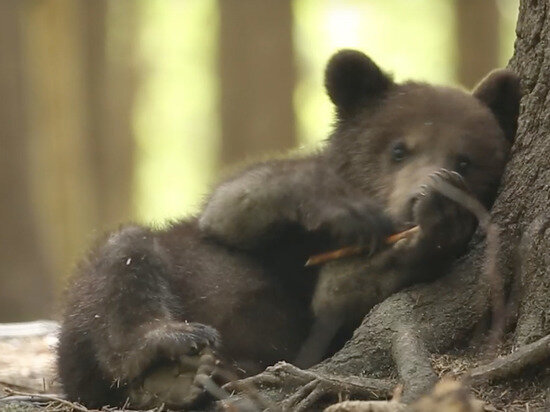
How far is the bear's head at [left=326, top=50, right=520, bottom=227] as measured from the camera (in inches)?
232

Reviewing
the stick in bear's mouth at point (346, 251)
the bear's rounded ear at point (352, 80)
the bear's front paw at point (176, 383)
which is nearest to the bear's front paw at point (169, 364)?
the bear's front paw at point (176, 383)

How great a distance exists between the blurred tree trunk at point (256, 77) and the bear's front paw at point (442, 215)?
43.2ft

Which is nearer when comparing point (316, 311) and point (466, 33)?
point (316, 311)

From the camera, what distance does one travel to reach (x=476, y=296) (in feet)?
17.0

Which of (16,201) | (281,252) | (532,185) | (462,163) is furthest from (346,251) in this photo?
(16,201)

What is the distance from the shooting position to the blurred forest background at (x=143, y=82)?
16.3m

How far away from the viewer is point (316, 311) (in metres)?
5.89

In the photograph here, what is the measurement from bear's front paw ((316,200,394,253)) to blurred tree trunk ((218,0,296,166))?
500 inches

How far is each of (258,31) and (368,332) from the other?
1442 cm

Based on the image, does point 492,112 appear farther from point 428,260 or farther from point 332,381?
point 332,381

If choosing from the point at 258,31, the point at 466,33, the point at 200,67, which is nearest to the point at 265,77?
the point at 258,31

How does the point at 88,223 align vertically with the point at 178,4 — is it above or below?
below

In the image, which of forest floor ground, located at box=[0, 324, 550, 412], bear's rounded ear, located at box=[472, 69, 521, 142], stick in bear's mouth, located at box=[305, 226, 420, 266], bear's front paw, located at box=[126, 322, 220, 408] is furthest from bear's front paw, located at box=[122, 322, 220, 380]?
bear's rounded ear, located at box=[472, 69, 521, 142]

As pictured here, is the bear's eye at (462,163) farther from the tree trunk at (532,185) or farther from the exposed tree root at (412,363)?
the exposed tree root at (412,363)
